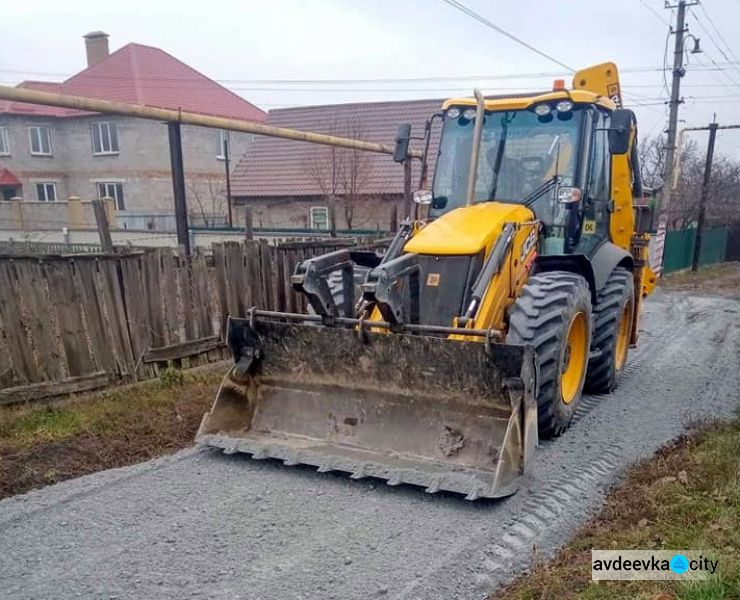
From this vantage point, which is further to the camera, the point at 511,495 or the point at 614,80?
the point at 614,80

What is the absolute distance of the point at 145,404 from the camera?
5.67m

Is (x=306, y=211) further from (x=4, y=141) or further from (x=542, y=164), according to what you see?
(x=4, y=141)

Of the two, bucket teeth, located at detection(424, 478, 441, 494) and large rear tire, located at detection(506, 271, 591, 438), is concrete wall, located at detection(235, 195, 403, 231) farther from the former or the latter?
bucket teeth, located at detection(424, 478, 441, 494)

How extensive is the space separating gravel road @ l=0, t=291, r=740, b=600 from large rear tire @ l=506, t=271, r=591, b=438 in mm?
258

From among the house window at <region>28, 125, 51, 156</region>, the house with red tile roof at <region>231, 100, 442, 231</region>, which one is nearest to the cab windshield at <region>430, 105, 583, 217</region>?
the house with red tile roof at <region>231, 100, 442, 231</region>

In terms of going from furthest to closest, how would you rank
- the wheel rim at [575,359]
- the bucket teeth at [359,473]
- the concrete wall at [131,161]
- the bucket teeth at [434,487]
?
the concrete wall at [131,161]
the wheel rim at [575,359]
the bucket teeth at [359,473]
the bucket teeth at [434,487]

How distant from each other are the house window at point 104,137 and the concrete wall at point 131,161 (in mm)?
265

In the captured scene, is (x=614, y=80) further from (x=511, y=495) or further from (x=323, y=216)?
(x=323, y=216)

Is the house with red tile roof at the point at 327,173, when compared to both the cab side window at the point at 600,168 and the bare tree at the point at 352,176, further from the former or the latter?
the cab side window at the point at 600,168

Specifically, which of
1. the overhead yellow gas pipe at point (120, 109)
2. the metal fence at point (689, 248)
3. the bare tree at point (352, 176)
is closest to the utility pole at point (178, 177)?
the overhead yellow gas pipe at point (120, 109)

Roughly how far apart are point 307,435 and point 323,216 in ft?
49.2

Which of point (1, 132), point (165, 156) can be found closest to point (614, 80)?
point (165, 156)

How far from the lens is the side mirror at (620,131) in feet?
17.9

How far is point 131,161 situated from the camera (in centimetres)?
2759
